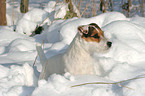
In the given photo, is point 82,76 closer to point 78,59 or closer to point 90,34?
point 78,59

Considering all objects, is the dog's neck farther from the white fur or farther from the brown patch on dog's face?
the brown patch on dog's face

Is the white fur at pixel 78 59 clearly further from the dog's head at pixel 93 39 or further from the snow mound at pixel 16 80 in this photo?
the snow mound at pixel 16 80

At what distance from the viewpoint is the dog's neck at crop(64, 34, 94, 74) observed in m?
1.90

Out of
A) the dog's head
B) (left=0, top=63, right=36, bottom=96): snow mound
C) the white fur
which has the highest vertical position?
the dog's head

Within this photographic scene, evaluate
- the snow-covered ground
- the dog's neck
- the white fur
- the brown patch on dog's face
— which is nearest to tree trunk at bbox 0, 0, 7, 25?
the snow-covered ground

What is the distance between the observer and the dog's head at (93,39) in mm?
1801

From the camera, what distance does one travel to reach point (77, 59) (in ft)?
6.33

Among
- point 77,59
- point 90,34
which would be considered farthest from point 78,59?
point 90,34

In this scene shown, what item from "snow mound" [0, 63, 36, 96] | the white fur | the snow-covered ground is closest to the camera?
the snow-covered ground

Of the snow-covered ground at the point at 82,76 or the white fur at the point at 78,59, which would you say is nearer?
the snow-covered ground at the point at 82,76

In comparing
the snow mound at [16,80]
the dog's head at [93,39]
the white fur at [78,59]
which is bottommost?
the snow mound at [16,80]

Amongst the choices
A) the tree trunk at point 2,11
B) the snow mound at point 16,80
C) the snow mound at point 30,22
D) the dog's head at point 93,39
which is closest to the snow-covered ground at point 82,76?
the snow mound at point 16,80

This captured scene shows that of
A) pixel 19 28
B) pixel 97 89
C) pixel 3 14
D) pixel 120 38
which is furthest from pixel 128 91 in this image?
pixel 3 14

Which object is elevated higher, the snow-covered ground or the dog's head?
the dog's head
